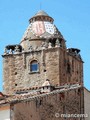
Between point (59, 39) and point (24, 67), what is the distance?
4.76 meters

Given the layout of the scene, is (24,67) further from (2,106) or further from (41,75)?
(2,106)

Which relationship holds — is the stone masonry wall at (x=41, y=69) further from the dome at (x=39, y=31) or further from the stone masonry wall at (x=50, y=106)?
the stone masonry wall at (x=50, y=106)

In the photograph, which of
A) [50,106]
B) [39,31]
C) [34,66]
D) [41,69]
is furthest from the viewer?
[39,31]

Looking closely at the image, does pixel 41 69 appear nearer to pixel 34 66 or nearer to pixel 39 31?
pixel 34 66

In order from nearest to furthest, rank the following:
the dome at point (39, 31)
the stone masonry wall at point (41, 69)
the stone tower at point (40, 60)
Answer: the stone masonry wall at point (41, 69) < the stone tower at point (40, 60) < the dome at point (39, 31)

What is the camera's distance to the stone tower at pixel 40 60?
58.9 m

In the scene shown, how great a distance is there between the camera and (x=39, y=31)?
6166cm

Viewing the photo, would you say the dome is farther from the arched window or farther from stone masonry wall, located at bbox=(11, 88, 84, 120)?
stone masonry wall, located at bbox=(11, 88, 84, 120)

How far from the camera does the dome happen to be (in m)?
61.1

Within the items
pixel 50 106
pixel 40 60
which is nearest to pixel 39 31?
pixel 40 60

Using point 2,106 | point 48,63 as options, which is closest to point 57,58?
point 48,63

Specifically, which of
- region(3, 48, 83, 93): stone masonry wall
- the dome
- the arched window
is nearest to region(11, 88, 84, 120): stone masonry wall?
region(3, 48, 83, 93): stone masonry wall

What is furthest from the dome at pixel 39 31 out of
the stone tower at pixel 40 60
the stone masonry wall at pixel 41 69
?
the stone masonry wall at pixel 41 69

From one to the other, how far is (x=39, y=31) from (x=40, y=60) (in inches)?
157
